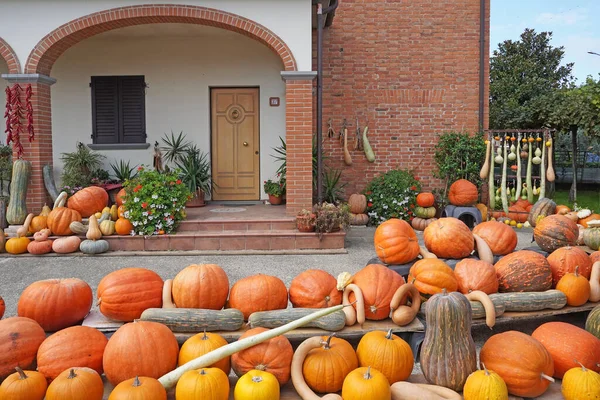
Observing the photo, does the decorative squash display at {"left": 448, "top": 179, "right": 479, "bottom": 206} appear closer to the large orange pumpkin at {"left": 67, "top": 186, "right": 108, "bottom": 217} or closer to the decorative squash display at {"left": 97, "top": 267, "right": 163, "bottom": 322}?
the large orange pumpkin at {"left": 67, "top": 186, "right": 108, "bottom": 217}

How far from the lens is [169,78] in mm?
10297

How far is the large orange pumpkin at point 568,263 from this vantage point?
3.99m

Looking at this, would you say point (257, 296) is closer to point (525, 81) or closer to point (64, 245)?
point (64, 245)

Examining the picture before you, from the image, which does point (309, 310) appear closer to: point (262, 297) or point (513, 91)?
point (262, 297)

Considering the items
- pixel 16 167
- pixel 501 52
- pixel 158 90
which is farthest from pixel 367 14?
pixel 501 52

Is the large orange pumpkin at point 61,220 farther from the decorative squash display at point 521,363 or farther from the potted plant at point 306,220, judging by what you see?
the decorative squash display at point 521,363

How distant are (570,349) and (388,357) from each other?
3.40 feet

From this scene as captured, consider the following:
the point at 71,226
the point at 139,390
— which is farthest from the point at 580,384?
the point at 71,226

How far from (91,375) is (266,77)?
8.51 meters

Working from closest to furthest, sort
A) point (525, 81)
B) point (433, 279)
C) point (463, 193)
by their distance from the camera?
point (433, 279), point (463, 193), point (525, 81)

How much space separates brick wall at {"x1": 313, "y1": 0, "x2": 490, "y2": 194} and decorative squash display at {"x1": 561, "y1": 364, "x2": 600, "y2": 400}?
7991 mm

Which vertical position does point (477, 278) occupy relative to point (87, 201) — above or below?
below

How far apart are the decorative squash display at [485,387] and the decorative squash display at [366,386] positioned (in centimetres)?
38

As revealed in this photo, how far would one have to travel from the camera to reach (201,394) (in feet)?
7.54
